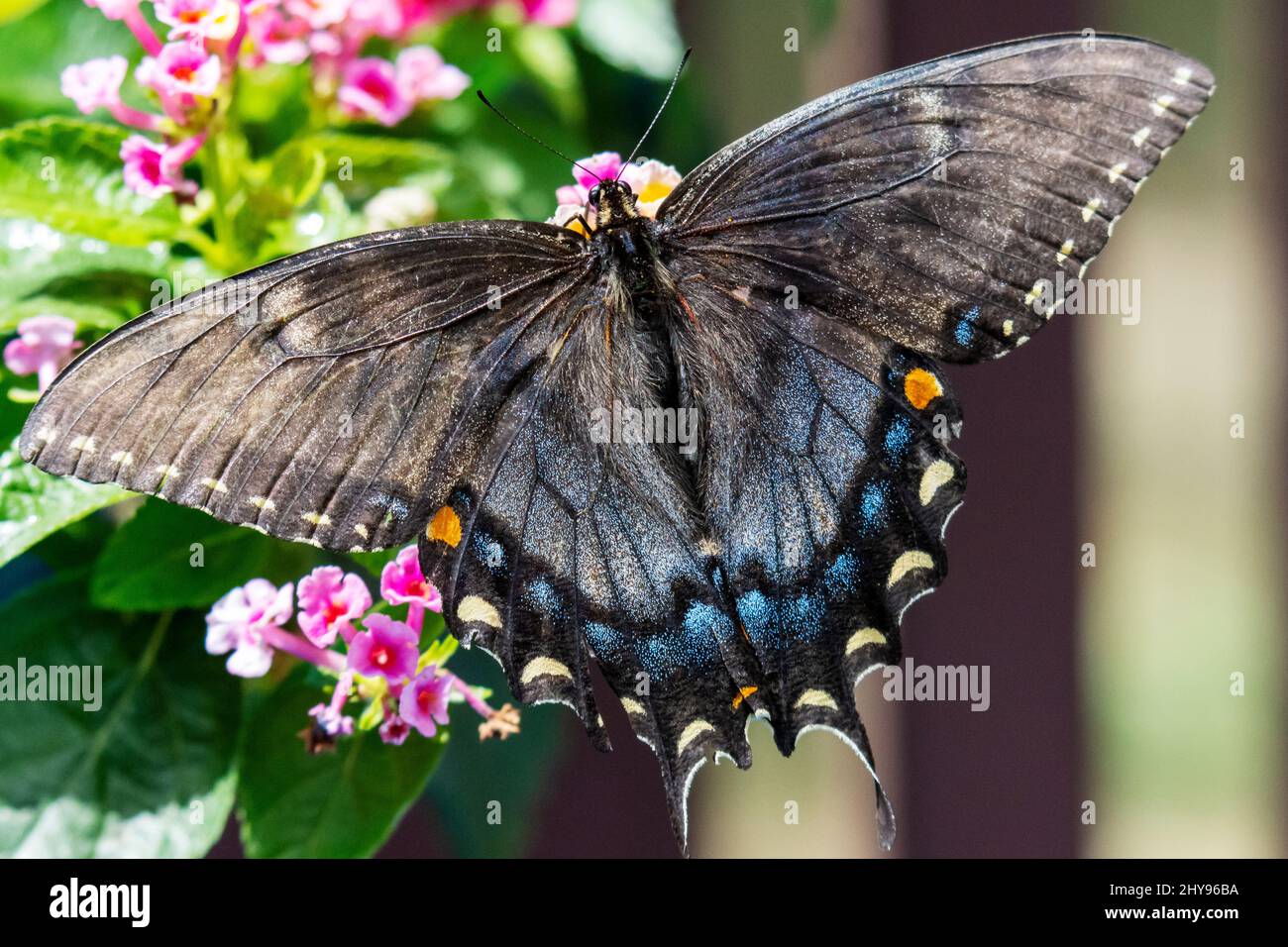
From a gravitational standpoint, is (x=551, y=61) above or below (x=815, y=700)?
above

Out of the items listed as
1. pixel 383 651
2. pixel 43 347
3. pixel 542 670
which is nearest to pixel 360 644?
pixel 383 651

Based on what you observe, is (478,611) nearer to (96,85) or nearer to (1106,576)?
(96,85)

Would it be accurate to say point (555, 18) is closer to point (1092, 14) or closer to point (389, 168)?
point (389, 168)

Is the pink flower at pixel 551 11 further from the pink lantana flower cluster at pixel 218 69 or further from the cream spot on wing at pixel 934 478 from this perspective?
the cream spot on wing at pixel 934 478

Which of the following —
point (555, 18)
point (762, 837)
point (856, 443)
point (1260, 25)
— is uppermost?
point (1260, 25)

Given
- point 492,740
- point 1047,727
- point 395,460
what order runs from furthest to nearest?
1. point 1047,727
2. point 492,740
3. point 395,460

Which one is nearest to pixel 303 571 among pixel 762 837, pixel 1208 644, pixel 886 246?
pixel 886 246
